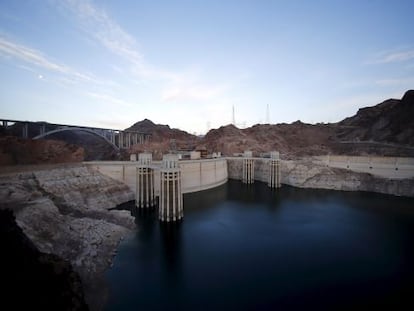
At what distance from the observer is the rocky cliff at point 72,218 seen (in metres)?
11.1

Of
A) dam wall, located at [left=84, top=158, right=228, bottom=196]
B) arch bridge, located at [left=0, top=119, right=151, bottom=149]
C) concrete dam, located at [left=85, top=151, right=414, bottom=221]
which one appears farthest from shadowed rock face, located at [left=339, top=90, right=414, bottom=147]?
arch bridge, located at [left=0, top=119, right=151, bottom=149]

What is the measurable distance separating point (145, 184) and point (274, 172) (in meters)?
19.3

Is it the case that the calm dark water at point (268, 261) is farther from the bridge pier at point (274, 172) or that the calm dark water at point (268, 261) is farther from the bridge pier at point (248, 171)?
the bridge pier at point (248, 171)

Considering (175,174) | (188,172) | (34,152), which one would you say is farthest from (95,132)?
(175,174)

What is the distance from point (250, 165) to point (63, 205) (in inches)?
1093

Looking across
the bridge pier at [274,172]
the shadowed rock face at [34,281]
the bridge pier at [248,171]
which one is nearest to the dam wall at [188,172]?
the bridge pier at [248,171]

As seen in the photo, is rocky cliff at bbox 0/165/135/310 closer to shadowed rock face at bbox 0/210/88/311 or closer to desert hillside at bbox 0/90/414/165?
shadowed rock face at bbox 0/210/88/311

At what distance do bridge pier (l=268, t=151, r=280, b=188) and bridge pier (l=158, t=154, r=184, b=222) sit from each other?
19342mm

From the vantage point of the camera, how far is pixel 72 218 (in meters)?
14.8

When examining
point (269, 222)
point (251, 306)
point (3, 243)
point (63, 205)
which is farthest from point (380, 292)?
point (63, 205)

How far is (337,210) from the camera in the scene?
23.5 meters

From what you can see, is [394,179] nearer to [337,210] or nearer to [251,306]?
[337,210]

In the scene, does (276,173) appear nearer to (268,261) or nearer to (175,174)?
(175,174)

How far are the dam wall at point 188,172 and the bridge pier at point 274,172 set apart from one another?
24.0 ft
